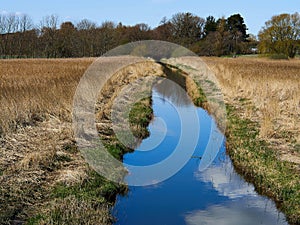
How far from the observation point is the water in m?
5.93

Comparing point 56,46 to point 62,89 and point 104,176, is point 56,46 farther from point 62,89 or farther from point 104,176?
point 104,176

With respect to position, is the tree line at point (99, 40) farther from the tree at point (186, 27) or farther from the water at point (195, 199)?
the water at point (195, 199)

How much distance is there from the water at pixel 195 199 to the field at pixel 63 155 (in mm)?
290

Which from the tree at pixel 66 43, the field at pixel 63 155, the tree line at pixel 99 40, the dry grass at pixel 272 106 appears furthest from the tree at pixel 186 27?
the field at pixel 63 155

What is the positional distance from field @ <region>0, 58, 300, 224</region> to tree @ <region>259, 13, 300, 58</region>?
39086 mm

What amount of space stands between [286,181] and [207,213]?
1661 millimetres

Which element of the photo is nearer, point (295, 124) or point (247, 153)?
point (247, 153)

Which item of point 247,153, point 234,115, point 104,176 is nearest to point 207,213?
point 104,176

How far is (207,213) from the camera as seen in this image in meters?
6.13

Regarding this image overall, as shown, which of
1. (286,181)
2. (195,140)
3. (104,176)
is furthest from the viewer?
(195,140)

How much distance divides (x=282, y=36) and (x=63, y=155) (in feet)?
159

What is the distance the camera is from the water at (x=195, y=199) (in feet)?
19.5

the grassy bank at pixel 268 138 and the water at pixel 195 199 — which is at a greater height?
the grassy bank at pixel 268 138

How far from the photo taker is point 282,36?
49.9m
